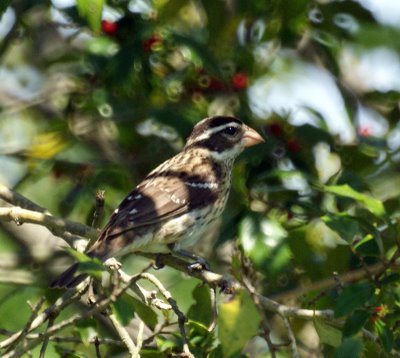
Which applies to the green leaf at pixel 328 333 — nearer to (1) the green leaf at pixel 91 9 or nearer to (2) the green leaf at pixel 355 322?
(2) the green leaf at pixel 355 322

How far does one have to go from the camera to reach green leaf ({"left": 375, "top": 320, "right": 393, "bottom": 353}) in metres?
4.32

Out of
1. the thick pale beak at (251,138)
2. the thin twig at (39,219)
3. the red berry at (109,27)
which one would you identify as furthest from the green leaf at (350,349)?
the red berry at (109,27)

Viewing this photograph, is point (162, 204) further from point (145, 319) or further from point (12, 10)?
point (12, 10)

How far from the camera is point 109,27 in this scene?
654 cm

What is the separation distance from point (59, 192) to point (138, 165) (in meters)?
0.89

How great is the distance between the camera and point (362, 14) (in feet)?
22.0

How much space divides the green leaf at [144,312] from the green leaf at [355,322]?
111cm

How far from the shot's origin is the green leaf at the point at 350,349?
4156 millimetres

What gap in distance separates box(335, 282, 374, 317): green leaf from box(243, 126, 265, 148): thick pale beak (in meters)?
1.99

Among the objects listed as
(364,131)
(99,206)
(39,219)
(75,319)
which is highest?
(75,319)

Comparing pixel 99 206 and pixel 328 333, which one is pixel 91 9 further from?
pixel 328 333

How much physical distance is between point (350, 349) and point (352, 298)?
9.7 inches

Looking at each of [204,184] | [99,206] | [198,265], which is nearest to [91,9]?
[99,206]

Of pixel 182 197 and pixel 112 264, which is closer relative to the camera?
pixel 112 264
